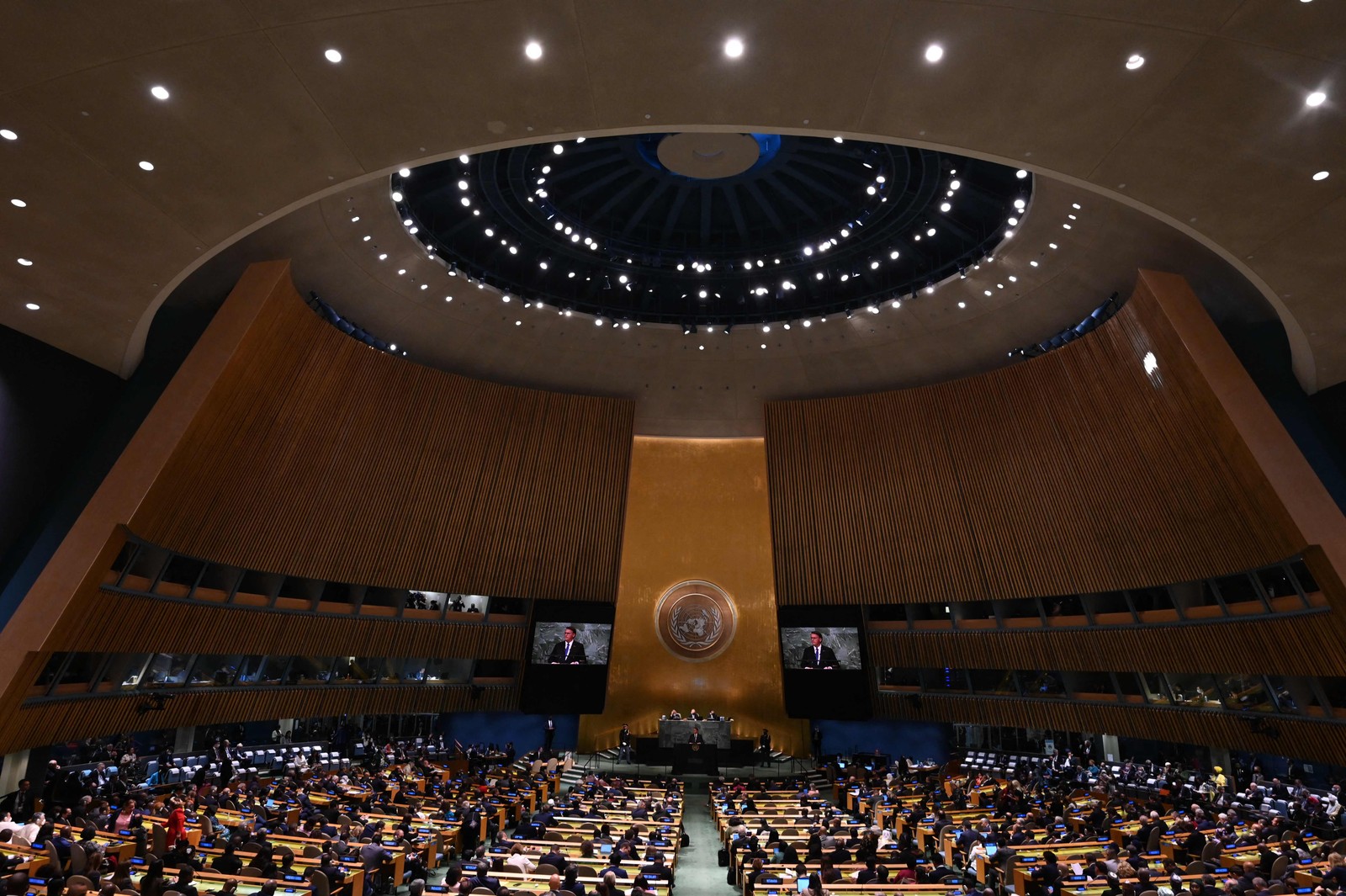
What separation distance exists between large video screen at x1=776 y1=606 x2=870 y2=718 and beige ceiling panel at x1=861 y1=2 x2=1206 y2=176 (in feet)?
46.6

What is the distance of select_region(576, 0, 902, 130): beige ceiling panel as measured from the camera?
7.60m

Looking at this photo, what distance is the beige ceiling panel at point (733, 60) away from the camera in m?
7.60

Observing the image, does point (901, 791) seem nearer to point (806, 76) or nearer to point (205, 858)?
point (205, 858)

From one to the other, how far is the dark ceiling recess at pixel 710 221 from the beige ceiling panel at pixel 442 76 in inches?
251

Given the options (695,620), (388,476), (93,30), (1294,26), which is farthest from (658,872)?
(695,620)

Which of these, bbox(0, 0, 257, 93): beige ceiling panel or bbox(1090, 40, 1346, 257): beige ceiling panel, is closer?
bbox(0, 0, 257, 93): beige ceiling panel

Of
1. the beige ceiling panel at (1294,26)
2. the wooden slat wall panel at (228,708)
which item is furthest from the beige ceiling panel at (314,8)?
the wooden slat wall panel at (228,708)

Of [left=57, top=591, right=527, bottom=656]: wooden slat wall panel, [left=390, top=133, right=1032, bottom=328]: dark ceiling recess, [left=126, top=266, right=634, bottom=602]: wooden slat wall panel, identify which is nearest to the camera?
[left=57, top=591, right=527, bottom=656]: wooden slat wall panel

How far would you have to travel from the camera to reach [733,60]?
27.3 feet

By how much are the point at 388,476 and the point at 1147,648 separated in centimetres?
1733

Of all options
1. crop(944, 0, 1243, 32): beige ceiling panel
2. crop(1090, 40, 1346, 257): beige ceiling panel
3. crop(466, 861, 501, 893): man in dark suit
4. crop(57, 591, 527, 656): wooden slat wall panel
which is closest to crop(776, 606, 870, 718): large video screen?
crop(57, 591, 527, 656): wooden slat wall panel

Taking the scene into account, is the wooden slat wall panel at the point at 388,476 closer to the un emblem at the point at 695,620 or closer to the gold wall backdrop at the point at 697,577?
the gold wall backdrop at the point at 697,577

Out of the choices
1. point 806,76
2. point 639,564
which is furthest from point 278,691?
point 806,76

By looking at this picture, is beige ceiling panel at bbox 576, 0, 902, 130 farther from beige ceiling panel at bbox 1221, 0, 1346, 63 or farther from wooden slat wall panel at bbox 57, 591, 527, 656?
wooden slat wall panel at bbox 57, 591, 527, 656
